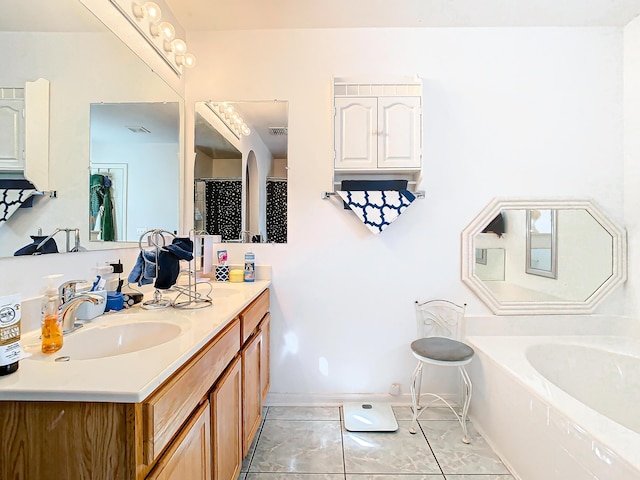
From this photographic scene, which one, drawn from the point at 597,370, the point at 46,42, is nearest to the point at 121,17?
the point at 46,42

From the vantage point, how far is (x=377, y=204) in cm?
207

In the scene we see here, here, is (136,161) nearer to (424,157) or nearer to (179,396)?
(179,396)

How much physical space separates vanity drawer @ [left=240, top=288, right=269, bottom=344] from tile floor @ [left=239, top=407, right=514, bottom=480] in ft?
2.24

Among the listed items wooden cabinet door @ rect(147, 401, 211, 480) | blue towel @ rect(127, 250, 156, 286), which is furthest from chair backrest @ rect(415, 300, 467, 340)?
blue towel @ rect(127, 250, 156, 286)

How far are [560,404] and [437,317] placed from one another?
922mm

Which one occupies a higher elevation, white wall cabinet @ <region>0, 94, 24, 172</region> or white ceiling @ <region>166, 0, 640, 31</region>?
white ceiling @ <region>166, 0, 640, 31</region>

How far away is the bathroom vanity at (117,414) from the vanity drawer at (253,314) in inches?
15.3

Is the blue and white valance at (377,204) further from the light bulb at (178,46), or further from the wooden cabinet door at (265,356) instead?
the light bulb at (178,46)

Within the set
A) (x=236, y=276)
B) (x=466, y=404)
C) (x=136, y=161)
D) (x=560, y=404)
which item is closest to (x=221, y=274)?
(x=236, y=276)

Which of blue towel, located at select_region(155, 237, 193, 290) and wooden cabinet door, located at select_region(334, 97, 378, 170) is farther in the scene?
wooden cabinet door, located at select_region(334, 97, 378, 170)

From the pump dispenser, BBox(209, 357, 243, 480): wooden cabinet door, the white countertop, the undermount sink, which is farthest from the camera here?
BBox(209, 357, 243, 480): wooden cabinet door

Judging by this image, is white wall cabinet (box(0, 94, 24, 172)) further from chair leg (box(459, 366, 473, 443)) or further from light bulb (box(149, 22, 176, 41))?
chair leg (box(459, 366, 473, 443))

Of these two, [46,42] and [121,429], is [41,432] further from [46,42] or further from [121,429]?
[46,42]

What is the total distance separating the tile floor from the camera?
5.26ft
